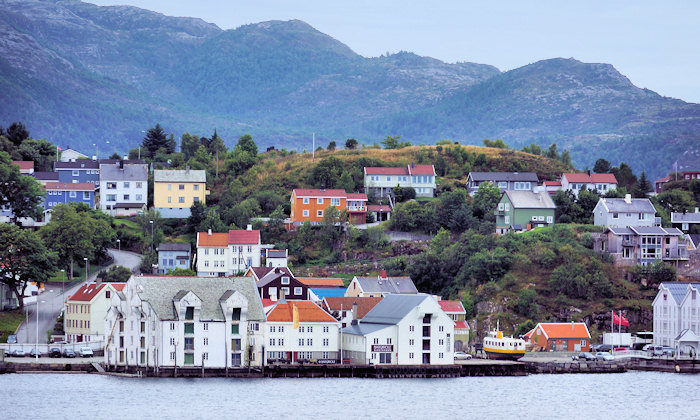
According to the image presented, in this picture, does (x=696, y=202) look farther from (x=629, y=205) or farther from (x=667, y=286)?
(x=667, y=286)

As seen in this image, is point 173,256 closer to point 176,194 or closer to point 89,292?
point 176,194

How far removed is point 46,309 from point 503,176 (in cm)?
5721

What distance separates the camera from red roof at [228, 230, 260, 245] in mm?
113256

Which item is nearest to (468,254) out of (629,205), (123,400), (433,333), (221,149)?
(629,205)

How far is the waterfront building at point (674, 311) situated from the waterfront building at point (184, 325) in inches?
1423

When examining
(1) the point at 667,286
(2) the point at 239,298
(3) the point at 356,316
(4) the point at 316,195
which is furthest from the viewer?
(4) the point at 316,195

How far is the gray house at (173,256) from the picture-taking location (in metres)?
112

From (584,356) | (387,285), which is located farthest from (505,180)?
(584,356)

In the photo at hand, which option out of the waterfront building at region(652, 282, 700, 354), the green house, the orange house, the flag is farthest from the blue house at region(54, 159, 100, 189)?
the waterfront building at region(652, 282, 700, 354)

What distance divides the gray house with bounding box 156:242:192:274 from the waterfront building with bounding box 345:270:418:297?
18.0 meters

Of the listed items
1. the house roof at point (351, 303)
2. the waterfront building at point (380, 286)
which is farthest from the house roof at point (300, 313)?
the waterfront building at point (380, 286)

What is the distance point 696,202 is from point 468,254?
37.0 metres

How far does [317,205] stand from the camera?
12588 cm

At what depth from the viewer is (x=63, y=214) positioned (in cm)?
11075
